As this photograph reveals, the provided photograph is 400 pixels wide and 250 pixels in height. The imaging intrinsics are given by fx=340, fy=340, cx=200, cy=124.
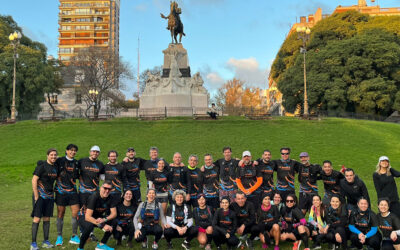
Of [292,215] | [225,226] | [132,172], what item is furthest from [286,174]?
[132,172]

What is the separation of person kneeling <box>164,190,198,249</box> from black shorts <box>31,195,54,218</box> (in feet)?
7.73

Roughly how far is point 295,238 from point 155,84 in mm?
24312

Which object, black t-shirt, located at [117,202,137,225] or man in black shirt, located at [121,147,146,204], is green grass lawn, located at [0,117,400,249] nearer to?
man in black shirt, located at [121,147,146,204]

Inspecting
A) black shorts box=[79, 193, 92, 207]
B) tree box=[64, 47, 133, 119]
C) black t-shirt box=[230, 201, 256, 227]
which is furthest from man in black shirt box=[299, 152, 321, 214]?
tree box=[64, 47, 133, 119]

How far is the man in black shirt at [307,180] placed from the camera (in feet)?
25.4

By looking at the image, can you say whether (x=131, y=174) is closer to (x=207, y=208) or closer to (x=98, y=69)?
(x=207, y=208)

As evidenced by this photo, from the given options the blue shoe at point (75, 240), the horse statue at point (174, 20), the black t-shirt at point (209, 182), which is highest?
the horse statue at point (174, 20)

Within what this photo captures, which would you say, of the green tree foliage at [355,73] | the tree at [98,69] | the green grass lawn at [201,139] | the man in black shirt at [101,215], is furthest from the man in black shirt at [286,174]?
the tree at [98,69]

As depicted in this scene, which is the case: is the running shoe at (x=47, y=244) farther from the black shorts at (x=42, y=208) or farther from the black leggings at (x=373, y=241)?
the black leggings at (x=373, y=241)

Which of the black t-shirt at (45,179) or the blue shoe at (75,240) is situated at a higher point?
the black t-shirt at (45,179)

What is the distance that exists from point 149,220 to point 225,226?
1.53 meters

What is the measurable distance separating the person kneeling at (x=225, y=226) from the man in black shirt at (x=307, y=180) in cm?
193

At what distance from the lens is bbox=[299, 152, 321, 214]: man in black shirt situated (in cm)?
774

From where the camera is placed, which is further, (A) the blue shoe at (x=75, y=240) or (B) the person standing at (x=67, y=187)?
(B) the person standing at (x=67, y=187)
